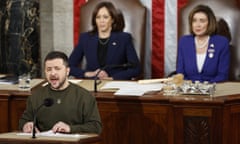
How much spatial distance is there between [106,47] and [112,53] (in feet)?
0.35

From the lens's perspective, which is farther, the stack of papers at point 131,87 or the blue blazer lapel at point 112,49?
the blue blazer lapel at point 112,49

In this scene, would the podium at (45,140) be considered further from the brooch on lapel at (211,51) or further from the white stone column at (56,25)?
the white stone column at (56,25)

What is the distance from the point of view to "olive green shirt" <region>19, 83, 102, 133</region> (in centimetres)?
448

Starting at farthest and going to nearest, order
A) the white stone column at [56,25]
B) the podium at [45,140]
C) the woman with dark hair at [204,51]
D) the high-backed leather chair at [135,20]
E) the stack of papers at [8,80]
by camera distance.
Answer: the white stone column at [56,25], the high-backed leather chair at [135,20], the woman with dark hair at [204,51], the stack of papers at [8,80], the podium at [45,140]

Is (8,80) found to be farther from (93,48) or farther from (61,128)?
(61,128)

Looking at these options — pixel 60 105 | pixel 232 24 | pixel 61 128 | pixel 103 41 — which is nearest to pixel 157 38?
pixel 103 41

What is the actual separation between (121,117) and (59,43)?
9.65 feet

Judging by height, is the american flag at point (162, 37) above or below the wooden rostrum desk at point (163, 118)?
above

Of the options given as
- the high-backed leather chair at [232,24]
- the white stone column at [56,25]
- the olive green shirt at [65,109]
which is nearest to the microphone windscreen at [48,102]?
the olive green shirt at [65,109]

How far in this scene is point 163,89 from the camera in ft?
18.5

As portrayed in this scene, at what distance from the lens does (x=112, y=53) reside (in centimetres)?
706

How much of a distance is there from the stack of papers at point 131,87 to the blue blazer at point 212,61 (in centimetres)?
72

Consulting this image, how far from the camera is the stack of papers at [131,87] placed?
555 centimetres

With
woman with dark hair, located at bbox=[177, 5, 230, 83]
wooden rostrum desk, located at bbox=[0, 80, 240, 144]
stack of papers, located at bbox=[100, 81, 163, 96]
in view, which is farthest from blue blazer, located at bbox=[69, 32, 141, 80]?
wooden rostrum desk, located at bbox=[0, 80, 240, 144]
